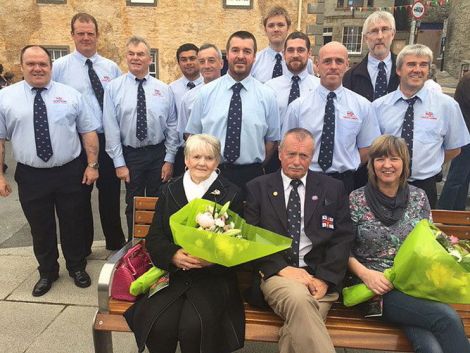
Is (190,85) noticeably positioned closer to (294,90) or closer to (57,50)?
(294,90)

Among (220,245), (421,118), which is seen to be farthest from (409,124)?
(220,245)

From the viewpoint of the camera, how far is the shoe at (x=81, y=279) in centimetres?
404

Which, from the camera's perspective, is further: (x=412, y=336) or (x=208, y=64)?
(x=208, y=64)

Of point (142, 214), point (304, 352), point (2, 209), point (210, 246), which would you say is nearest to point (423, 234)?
point (304, 352)

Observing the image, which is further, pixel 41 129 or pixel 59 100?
pixel 59 100

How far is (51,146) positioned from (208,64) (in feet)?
6.17

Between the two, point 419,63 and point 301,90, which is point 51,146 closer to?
point 301,90

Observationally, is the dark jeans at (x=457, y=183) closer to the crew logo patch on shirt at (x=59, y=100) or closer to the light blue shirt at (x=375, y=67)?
the light blue shirt at (x=375, y=67)

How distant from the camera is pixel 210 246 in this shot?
2.41m

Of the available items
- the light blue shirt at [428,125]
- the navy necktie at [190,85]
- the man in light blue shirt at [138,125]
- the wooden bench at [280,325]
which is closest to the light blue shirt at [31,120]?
the man in light blue shirt at [138,125]

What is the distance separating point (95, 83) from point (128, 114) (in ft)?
1.80

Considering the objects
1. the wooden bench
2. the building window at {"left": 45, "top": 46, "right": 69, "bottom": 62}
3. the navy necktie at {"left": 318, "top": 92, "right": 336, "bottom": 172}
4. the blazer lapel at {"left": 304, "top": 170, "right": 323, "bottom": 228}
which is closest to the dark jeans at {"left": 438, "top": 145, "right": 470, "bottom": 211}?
the navy necktie at {"left": 318, "top": 92, "right": 336, "bottom": 172}

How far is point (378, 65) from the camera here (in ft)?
14.0

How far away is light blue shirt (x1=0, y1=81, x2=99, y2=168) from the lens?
357cm
